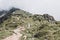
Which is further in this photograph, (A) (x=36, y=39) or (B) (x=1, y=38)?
(B) (x=1, y=38)

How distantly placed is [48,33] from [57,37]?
6566 mm

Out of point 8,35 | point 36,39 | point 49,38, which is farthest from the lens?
point 8,35

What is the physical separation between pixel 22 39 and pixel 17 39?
2.58 m

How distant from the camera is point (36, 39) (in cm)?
6400

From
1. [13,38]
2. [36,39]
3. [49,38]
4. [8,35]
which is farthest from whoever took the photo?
[8,35]

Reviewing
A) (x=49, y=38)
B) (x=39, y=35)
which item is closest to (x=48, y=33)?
(x=39, y=35)

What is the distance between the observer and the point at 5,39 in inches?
2970

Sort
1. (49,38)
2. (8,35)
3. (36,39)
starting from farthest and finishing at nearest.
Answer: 1. (8,35)
2. (36,39)
3. (49,38)

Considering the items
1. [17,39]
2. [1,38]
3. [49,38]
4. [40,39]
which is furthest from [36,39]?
[1,38]

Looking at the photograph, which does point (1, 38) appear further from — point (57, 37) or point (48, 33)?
point (57, 37)

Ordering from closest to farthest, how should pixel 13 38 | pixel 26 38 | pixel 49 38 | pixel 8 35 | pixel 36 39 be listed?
1. pixel 49 38
2. pixel 36 39
3. pixel 26 38
4. pixel 13 38
5. pixel 8 35

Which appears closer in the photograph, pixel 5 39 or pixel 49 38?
pixel 49 38

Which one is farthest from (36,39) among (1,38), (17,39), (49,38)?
(1,38)

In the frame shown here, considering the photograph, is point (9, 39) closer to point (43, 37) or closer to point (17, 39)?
point (17, 39)
